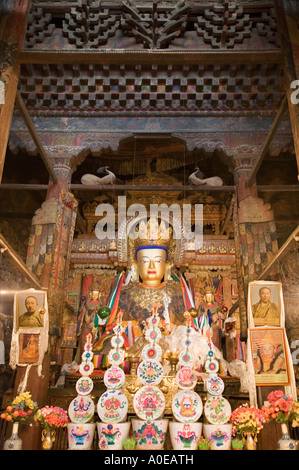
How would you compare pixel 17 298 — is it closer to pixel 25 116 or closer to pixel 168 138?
pixel 25 116

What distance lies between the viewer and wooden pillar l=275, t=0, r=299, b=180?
3.68 meters

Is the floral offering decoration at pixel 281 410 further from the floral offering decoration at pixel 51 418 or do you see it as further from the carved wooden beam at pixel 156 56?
the carved wooden beam at pixel 156 56

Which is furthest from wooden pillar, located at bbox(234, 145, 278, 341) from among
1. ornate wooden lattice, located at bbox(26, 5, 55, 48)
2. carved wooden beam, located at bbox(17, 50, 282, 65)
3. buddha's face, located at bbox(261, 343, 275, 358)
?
ornate wooden lattice, located at bbox(26, 5, 55, 48)

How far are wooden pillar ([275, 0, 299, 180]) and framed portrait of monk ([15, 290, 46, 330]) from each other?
3.53 metres

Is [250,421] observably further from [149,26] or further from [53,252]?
[149,26]

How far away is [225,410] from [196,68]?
539cm

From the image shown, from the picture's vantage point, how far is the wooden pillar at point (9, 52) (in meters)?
3.71

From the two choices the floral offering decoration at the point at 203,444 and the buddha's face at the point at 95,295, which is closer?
the floral offering decoration at the point at 203,444

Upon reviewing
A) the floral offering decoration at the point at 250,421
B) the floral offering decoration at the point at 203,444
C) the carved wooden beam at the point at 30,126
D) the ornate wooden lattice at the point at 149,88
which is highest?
the ornate wooden lattice at the point at 149,88

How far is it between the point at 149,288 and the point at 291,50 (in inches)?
192

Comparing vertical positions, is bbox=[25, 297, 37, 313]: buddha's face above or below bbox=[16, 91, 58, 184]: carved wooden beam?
below

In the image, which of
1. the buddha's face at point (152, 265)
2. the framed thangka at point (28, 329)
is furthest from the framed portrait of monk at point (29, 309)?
the buddha's face at point (152, 265)

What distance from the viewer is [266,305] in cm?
445

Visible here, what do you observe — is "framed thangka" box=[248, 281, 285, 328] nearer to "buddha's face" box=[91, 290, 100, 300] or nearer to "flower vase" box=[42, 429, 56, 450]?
"flower vase" box=[42, 429, 56, 450]
